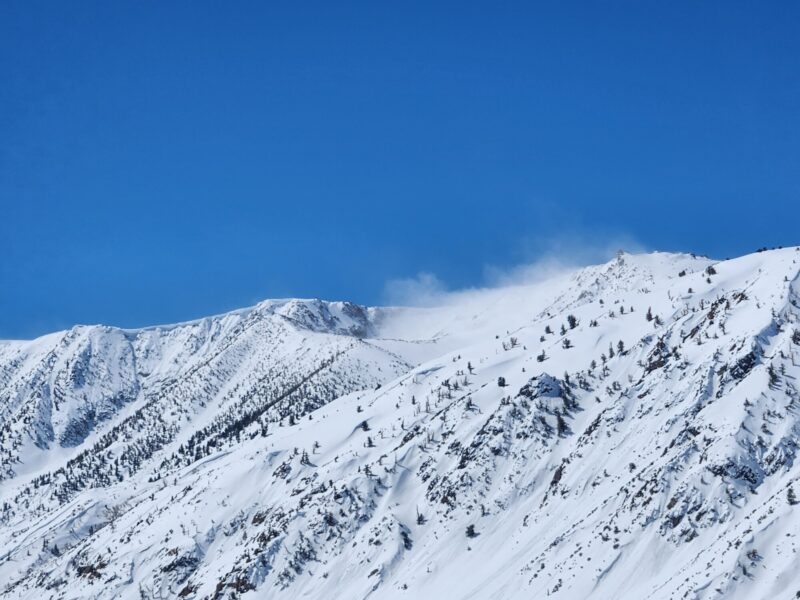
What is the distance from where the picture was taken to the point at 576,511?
81.6m

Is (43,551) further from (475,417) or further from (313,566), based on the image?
(475,417)

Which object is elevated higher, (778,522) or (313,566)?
(313,566)

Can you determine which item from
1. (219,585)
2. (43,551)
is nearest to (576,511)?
(219,585)

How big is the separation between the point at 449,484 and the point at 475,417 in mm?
14436

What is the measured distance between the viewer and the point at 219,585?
96938 millimetres

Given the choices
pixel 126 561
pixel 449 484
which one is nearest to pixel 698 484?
pixel 449 484

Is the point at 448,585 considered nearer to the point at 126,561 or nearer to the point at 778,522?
the point at 778,522

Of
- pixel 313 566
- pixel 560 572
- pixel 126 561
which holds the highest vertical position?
pixel 126 561

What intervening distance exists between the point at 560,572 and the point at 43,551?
379 feet

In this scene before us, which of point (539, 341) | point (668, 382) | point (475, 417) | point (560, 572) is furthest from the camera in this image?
point (539, 341)

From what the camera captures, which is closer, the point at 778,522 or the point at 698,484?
the point at 778,522

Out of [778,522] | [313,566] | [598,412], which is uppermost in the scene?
[313,566]

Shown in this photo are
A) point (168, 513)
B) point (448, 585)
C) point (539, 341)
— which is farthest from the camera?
point (539, 341)

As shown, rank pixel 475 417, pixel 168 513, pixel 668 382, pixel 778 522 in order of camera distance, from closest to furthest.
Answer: pixel 778 522 < pixel 668 382 < pixel 475 417 < pixel 168 513
